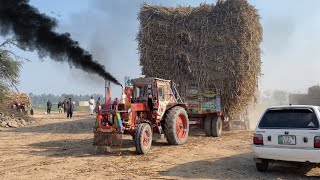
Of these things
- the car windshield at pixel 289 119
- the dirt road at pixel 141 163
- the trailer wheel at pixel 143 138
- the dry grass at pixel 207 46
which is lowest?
the dirt road at pixel 141 163

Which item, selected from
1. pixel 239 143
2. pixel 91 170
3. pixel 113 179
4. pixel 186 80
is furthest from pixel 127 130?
pixel 186 80

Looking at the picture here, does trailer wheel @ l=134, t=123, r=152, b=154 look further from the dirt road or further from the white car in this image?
the white car

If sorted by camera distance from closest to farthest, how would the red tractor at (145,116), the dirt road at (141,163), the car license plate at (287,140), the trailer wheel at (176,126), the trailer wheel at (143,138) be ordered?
the car license plate at (287,140) → the dirt road at (141,163) → the trailer wheel at (143,138) → the red tractor at (145,116) → the trailer wheel at (176,126)

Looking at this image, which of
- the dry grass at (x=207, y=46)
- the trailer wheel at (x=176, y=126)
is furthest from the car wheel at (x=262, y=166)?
the dry grass at (x=207, y=46)

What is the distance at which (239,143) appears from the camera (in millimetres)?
13586

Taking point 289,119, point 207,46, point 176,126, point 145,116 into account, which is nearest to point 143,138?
point 145,116

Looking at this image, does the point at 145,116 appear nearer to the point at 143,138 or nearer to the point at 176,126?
the point at 176,126

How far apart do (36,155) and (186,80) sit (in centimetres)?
828

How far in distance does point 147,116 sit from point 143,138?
1570 mm

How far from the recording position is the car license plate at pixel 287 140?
7.69 meters

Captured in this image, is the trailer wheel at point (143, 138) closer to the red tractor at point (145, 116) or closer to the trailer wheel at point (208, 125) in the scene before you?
the red tractor at point (145, 116)

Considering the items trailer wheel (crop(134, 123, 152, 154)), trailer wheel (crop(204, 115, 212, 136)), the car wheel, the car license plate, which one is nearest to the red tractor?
trailer wheel (crop(134, 123, 152, 154))

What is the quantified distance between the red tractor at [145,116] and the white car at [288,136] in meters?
4.06

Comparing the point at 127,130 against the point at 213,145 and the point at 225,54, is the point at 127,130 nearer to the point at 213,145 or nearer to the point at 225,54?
the point at 213,145
